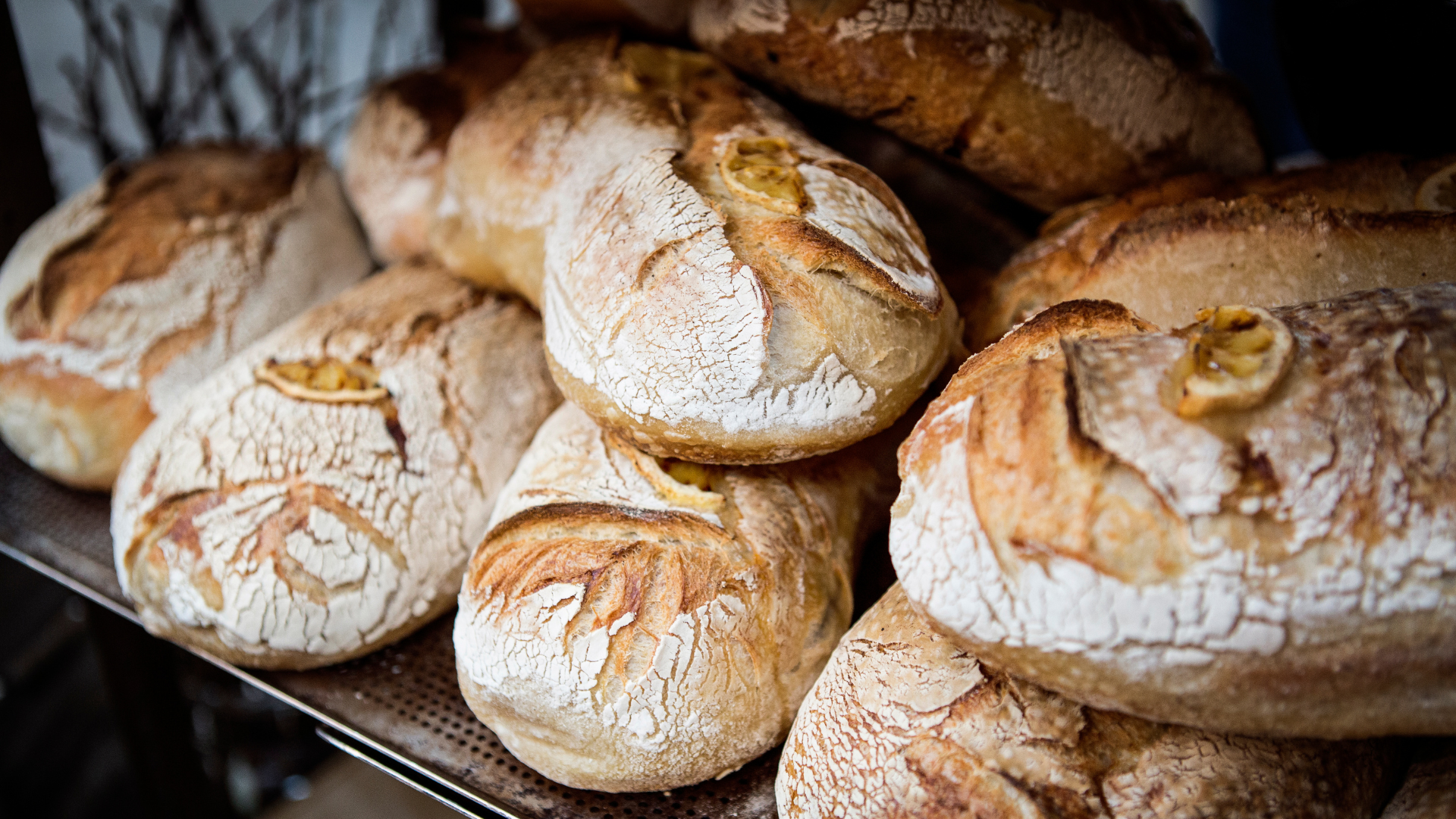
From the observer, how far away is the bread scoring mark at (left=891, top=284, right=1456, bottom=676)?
62 cm

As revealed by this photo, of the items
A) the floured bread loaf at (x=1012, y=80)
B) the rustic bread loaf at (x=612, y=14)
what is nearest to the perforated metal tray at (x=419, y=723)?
the floured bread loaf at (x=1012, y=80)

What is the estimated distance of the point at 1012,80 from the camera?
112cm

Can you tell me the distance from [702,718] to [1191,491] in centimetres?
52

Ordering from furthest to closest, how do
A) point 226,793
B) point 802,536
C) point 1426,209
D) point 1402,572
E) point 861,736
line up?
1. point 226,793
2. point 802,536
3. point 1426,209
4. point 861,736
5. point 1402,572

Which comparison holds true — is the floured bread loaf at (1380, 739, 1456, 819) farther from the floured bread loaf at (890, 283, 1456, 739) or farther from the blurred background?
the blurred background

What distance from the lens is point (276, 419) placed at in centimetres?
118

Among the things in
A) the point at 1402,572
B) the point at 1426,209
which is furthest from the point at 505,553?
the point at 1426,209

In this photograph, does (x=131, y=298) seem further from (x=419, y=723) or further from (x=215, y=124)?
(x=215, y=124)

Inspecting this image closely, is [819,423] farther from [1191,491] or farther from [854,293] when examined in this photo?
[1191,491]

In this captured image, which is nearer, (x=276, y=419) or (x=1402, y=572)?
(x=1402, y=572)

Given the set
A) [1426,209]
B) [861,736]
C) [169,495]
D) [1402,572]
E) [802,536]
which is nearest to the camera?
[1402,572]

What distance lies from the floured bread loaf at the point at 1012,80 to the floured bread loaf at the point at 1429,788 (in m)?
0.72

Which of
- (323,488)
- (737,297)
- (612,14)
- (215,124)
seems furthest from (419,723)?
(215,124)

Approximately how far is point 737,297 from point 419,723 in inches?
25.5
